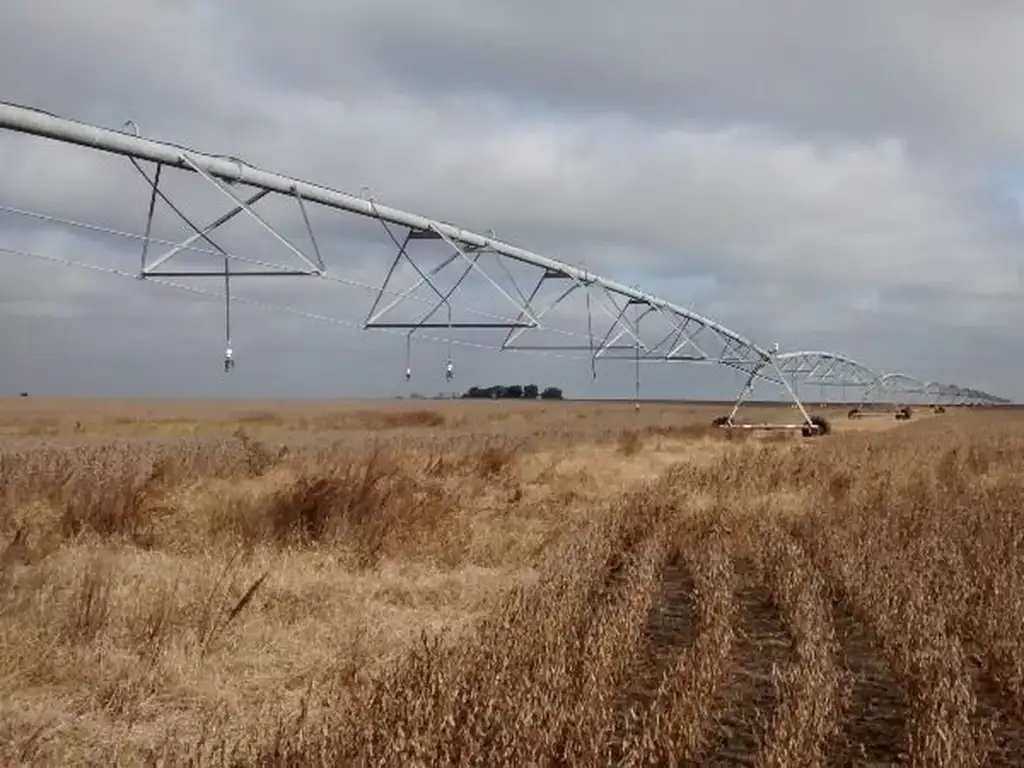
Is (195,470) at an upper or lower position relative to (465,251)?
lower

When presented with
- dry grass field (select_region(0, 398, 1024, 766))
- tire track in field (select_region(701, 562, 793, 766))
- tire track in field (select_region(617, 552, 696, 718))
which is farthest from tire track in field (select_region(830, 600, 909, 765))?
tire track in field (select_region(617, 552, 696, 718))

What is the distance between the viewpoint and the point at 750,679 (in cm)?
825

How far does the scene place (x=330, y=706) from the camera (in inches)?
271

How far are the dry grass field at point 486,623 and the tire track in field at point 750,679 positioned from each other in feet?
0.11

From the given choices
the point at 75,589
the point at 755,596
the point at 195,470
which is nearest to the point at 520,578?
the point at 755,596

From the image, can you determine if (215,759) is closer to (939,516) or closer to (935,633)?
(935,633)

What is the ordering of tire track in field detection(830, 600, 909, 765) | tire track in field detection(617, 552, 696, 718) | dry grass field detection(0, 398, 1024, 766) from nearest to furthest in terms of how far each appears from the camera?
1. dry grass field detection(0, 398, 1024, 766)
2. tire track in field detection(830, 600, 909, 765)
3. tire track in field detection(617, 552, 696, 718)

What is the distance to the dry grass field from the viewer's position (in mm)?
6223

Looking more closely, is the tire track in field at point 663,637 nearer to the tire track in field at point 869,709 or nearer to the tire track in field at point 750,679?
the tire track in field at point 750,679

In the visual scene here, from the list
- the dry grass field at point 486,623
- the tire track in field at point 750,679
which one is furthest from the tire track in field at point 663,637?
the tire track in field at point 750,679

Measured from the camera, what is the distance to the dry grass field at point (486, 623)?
622 centimetres

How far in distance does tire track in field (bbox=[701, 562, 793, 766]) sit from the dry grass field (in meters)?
0.03

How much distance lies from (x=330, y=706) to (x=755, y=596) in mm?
5824

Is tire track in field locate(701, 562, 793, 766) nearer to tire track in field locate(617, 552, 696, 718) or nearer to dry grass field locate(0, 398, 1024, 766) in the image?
dry grass field locate(0, 398, 1024, 766)
